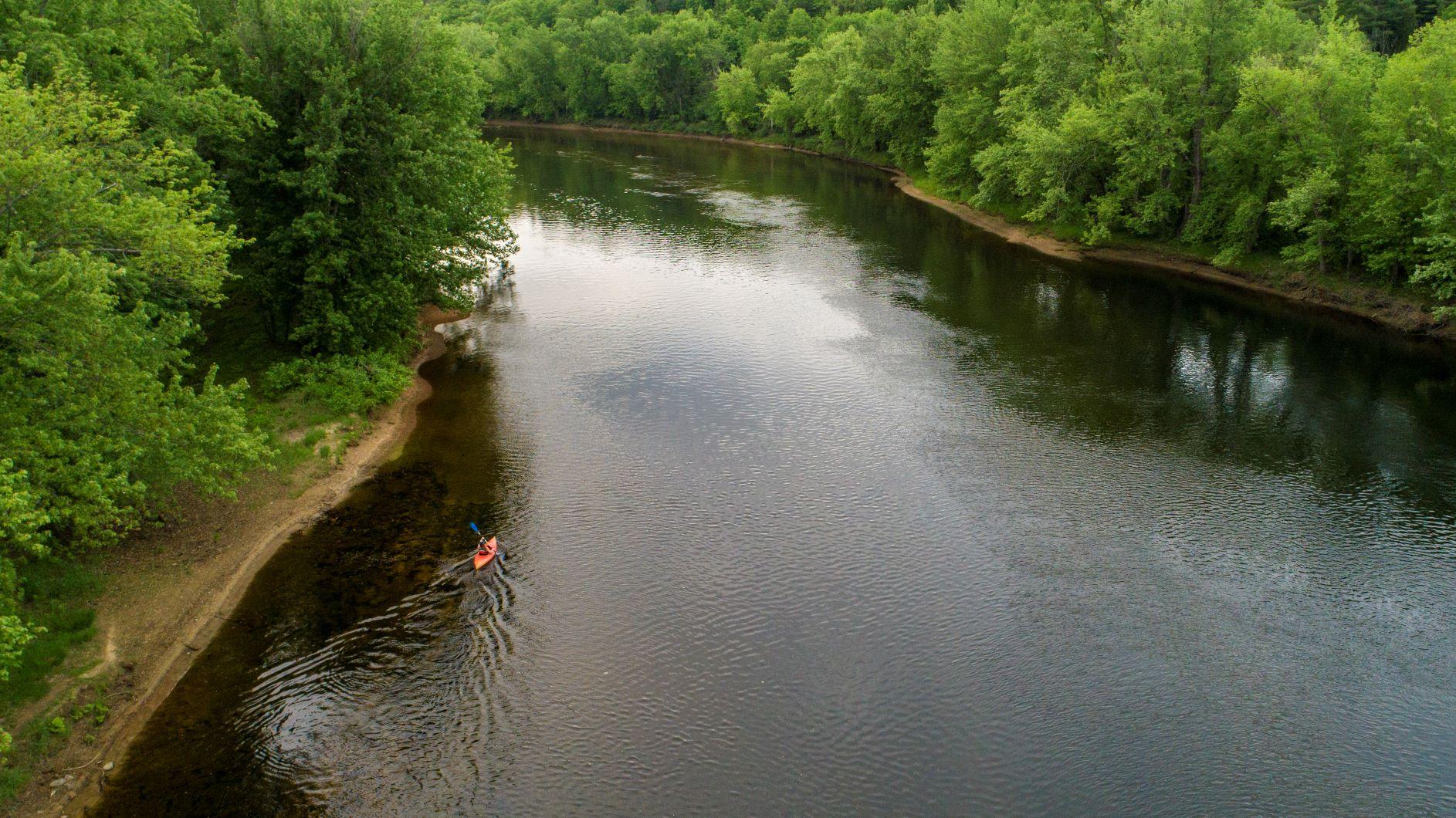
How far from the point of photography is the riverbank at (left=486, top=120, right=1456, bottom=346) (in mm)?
44875

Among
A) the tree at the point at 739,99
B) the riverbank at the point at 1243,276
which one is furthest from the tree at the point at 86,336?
the tree at the point at 739,99

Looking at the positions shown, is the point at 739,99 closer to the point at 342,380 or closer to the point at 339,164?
the point at 339,164

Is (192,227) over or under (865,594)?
over

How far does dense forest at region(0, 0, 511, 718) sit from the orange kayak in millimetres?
5943

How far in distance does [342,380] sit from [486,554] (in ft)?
38.2

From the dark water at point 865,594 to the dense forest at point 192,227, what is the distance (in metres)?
4.17

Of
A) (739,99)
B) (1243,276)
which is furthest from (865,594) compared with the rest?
(739,99)

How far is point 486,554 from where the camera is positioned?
25953 millimetres

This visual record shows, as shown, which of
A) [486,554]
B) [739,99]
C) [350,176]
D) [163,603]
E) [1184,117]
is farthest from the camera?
[739,99]

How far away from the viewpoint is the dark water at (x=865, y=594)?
1933 centimetres

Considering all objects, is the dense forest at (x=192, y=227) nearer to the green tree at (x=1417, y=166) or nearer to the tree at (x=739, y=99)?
the green tree at (x=1417, y=166)

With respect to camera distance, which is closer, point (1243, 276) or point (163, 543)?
point (163, 543)

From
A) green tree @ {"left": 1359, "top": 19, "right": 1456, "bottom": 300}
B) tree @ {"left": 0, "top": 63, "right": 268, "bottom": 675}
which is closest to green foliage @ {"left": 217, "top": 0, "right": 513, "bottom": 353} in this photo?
tree @ {"left": 0, "top": 63, "right": 268, "bottom": 675}

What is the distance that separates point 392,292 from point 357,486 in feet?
27.7
